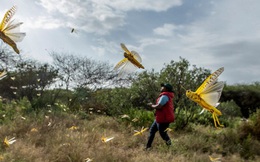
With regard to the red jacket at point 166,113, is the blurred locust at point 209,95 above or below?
above

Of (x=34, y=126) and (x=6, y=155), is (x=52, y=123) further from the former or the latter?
(x=6, y=155)

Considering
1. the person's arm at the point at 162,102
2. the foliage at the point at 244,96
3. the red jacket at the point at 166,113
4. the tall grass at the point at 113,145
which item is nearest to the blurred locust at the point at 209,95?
the tall grass at the point at 113,145

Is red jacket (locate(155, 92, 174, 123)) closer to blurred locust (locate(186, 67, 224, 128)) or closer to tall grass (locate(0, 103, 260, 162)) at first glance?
tall grass (locate(0, 103, 260, 162))

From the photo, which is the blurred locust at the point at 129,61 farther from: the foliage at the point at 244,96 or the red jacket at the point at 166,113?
the foliage at the point at 244,96

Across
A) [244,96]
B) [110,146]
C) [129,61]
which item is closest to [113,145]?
[110,146]

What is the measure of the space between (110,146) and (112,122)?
3.45 metres

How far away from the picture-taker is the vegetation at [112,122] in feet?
19.9

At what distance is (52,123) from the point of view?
8.32m

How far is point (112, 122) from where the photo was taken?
10.2 metres

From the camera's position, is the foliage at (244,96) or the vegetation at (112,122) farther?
the foliage at (244,96)

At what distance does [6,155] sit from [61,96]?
11.3 m

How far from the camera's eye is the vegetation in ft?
19.9

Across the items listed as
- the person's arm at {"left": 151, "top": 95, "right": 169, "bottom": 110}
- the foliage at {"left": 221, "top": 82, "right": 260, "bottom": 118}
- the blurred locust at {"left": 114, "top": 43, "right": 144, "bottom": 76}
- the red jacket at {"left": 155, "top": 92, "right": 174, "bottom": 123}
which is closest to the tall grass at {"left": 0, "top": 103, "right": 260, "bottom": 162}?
the red jacket at {"left": 155, "top": 92, "right": 174, "bottom": 123}

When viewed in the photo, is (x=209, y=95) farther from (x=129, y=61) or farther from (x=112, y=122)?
(x=112, y=122)
